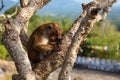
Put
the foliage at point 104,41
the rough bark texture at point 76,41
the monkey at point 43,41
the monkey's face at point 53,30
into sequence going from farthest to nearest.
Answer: the foliage at point 104,41 < the monkey's face at point 53,30 < the monkey at point 43,41 < the rough bark texture at point 76,41

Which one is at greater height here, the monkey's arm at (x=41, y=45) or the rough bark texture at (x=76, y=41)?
the rough bark texture at (x=76, y=41)

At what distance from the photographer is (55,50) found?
120 inches

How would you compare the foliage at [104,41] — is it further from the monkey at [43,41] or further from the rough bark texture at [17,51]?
the rough bark texture at [17,51]

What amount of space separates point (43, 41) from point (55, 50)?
1145 millimetres

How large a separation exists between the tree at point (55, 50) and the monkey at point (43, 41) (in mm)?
543

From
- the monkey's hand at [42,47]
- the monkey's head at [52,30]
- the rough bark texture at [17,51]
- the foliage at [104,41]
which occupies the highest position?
the rough bark texture at [17,51]

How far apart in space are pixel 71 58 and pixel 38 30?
5.49 ft

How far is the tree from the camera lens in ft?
8.66

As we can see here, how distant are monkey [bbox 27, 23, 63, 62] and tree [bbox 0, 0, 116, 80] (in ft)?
1.78

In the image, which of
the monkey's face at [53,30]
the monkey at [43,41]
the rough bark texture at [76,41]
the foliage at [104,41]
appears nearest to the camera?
the rough bark texture at [76,41]

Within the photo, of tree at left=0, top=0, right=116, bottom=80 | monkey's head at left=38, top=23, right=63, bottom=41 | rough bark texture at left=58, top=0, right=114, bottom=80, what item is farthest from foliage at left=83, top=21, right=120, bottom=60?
rough bark texture at left=58, top=0, right=114, bottom=80

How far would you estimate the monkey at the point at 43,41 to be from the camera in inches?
147

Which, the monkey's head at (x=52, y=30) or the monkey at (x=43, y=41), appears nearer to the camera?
the monkey at (x=43, y=41)

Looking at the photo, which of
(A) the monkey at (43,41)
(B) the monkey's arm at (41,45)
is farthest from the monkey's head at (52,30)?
(B) the monkey's arm at (41,45)
